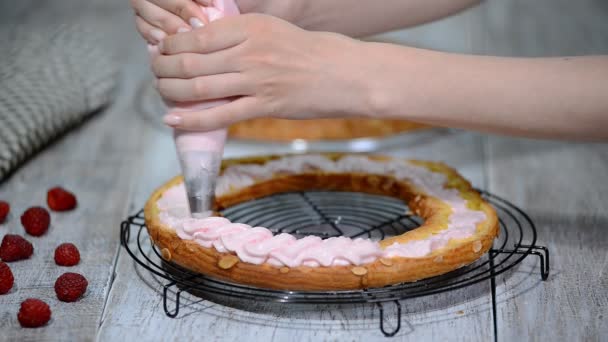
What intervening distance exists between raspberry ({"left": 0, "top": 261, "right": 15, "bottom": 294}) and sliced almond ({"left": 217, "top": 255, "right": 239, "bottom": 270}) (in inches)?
18.8

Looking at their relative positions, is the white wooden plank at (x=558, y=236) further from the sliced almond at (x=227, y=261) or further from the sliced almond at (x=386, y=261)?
the sliced almond at (x=227, y=261)

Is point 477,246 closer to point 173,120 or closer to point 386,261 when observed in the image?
point 386,261

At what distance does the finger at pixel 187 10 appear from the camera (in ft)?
5.69

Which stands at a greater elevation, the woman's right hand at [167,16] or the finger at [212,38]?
the woman's right hand at [167,16]

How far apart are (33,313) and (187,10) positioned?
0.68 metres

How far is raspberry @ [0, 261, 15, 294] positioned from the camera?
1.75 meters

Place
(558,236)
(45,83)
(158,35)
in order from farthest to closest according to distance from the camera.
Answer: (45,83)
(558,236)
(158,35)

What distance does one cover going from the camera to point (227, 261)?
1.62 metres

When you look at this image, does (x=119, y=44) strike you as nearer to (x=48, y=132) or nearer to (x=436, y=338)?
(x=48, y=132)

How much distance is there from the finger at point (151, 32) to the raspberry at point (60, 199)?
0.58m

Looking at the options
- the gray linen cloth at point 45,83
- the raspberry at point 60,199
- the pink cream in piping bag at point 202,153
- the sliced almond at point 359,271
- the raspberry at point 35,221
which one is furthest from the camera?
the gray linen cloth at point 45,83

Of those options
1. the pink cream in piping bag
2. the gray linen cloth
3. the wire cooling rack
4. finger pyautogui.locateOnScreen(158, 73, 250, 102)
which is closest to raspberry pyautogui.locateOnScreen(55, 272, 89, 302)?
the wire cooling rack

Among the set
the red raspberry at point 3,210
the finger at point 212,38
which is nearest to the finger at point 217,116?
the finger at point 212,38

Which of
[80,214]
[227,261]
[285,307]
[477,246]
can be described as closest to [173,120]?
[227,261]
